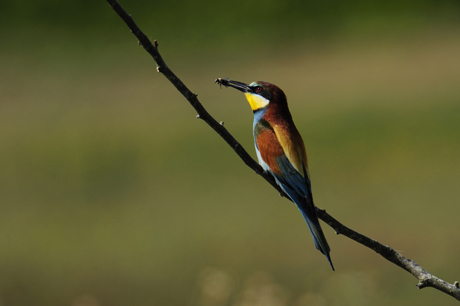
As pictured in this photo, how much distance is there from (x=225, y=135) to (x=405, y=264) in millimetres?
281

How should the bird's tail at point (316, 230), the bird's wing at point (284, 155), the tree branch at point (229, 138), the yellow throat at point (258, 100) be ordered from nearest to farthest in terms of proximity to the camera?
the tree branch at point (229, 138) → the bird's tail at point (316, 230) → the bird's wing at point (284, 155) → the yellow throat at point (258, 100)

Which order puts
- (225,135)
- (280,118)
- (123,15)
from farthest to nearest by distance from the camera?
(280,118), (225,135), (123,15)

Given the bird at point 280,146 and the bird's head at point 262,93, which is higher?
the bird's head at point 262,93

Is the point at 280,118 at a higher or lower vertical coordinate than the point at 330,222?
higher

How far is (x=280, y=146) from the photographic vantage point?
0.83 m

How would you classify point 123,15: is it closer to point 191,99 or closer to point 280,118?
point 191,99

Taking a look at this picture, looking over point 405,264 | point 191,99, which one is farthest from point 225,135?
point 405,264

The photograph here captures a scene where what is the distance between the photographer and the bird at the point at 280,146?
77cm

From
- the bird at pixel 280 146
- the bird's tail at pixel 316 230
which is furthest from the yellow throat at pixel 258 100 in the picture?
the bird's tail at pixel 316 230

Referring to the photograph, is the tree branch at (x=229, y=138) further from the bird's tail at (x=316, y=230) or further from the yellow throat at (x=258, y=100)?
the yellow throat at (x=258, y=100)

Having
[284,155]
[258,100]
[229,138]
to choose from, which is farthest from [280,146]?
[229,138]

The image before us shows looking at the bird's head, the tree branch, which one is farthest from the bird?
the tree branch

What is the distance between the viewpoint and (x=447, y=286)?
1.68 ft

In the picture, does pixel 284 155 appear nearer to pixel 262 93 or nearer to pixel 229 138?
pixel 262 93
